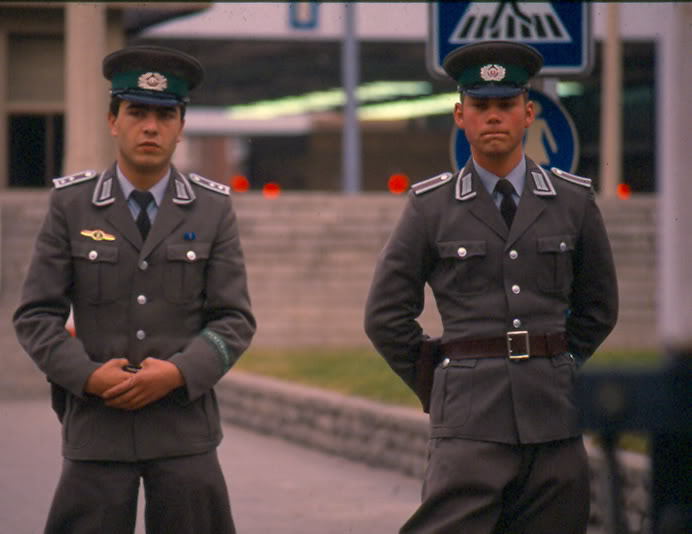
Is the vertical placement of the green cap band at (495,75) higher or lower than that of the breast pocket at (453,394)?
higher

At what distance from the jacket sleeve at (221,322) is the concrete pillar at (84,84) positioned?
1654cm

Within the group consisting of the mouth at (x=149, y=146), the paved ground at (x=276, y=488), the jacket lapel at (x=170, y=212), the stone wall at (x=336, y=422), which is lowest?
the paved ground at (x=276, y=488)

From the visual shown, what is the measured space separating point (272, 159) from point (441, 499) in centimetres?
4436

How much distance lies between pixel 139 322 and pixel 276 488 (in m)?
5.76

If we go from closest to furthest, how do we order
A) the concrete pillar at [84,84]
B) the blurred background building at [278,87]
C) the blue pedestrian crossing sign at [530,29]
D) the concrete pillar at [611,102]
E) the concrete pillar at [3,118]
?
the blue pedestrian crossing sign at [530,29] → the concrete pillar at [84,84] → the blurred background building at [278,87] → the concrete pillar at [3,118] → the concrete pillar at [611,102]

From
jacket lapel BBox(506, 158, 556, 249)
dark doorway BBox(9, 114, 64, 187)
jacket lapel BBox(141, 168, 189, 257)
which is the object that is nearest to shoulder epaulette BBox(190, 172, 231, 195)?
jacket lapel BBox(141, 168, 189, 257)

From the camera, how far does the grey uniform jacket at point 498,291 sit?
16.1 feet

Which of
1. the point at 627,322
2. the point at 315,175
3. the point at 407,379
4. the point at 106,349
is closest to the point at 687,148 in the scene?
the point at 407,379

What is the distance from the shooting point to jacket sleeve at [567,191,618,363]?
16.7 feet

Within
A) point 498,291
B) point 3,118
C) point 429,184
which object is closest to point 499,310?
point 498,291

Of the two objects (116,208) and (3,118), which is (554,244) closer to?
(116,208)

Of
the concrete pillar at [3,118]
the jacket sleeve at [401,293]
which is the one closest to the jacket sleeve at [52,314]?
the jacket sleeve at [401,293]

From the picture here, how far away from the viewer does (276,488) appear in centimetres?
1055

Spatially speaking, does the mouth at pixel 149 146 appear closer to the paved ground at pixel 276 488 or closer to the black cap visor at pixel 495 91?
the black cap visor at pixel 495 91
